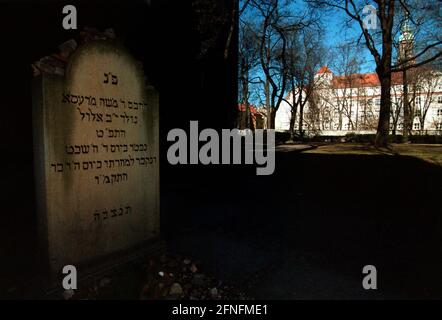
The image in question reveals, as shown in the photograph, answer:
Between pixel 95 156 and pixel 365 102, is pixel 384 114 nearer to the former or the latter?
pixel 95 156

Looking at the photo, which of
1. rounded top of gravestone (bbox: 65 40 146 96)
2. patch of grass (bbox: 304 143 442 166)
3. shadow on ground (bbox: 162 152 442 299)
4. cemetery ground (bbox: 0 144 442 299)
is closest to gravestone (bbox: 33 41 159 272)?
rounded top of gravestone (bbox: 65 40 146 96)

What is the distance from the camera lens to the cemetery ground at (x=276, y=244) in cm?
311

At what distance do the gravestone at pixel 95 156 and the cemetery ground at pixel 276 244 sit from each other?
48 centimetres

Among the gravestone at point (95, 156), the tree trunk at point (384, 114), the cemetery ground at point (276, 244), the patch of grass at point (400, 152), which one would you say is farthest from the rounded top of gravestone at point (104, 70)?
the tree trunk at point (384, 114)

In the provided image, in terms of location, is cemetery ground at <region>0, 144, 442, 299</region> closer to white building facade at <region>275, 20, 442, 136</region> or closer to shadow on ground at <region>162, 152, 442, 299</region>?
shadow on ground at <region>162, 152, 442, 299</region>

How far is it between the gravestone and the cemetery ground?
477mm

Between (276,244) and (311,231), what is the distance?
86cm

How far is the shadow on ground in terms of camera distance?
3244 millimetres

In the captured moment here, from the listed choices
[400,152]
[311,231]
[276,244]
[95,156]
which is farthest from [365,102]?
[95,156]

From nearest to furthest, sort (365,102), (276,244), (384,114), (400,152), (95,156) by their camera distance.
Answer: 1. (95,156)
2. (276,244)
3. (400,152)
4. (384,114)
5. (365,102)

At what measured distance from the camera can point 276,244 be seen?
4.31 m

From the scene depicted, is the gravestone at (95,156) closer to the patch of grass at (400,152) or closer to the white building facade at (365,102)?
the patch of grass at (400,152)

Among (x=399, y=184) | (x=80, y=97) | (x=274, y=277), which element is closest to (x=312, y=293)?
(x=274, y=277)

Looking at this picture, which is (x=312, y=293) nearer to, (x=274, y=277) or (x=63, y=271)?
(x=274, y=277)
